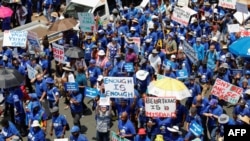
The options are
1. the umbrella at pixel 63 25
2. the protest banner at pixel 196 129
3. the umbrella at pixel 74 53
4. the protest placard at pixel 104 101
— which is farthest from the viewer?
the umbrella at pixel 63 25

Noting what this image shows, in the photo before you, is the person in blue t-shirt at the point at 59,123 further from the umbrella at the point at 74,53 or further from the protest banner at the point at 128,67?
the umbrella at the point at 74,53

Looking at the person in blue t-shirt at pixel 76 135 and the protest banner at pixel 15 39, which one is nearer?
the person in blue t-shirt at pixel 76 135

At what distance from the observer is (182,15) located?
2205 centimetres

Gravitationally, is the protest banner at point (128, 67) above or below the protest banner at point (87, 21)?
below

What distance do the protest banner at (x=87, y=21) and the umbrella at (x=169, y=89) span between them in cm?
661

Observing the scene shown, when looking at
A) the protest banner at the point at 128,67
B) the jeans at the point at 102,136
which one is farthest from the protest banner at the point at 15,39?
the jeans at the point at 102,136

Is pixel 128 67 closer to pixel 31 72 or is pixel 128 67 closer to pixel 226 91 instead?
pixel 31 72

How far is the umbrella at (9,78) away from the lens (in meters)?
17.2

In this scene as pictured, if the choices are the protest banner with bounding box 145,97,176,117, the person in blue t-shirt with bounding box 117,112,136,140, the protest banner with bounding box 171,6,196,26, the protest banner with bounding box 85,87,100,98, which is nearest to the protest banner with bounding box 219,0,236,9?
the protest banner with bounding box 171,6,196,26

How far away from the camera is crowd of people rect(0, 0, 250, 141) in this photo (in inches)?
612

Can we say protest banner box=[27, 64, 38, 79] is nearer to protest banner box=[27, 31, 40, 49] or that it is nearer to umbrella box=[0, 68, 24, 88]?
umbrella box=[0, 68, 24, 88]

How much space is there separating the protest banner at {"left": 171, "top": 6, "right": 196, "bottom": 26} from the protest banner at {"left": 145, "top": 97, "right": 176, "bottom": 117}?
7045mm

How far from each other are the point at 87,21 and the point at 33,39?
253 centimetres

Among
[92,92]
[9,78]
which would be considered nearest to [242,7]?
[92,92]
